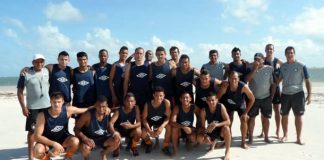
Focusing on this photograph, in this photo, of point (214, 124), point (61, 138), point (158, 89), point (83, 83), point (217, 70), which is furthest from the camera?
point (217, 70)

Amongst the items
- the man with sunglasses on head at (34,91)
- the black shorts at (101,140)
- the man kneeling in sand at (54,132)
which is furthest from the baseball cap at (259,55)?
the man with sunglasses on head at (34,91)

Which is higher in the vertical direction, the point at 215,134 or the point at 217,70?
the point at 217,70

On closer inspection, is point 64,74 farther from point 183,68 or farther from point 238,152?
point 238,152

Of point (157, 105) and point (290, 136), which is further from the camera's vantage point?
point (290, 136)

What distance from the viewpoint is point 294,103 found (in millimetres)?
7828

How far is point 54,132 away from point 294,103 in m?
5.34

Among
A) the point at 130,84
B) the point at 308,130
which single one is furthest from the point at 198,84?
the point at 308,130

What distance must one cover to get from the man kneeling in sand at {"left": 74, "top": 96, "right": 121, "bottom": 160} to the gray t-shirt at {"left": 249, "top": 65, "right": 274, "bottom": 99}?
135 inches

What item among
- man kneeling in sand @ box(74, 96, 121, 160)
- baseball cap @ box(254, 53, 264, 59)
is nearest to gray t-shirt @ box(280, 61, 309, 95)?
baseball cap @ box(254, 53, 264, 59)

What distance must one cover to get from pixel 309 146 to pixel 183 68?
3371mm

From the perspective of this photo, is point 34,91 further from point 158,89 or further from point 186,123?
point 186,123

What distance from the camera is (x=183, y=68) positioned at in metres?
7.32

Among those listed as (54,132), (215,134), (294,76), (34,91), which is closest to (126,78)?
(34,91)

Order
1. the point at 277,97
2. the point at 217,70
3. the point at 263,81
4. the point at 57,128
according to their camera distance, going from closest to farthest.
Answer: the point at 57,128, the point at 263,81, the point at 217,70, the point at 277,97
